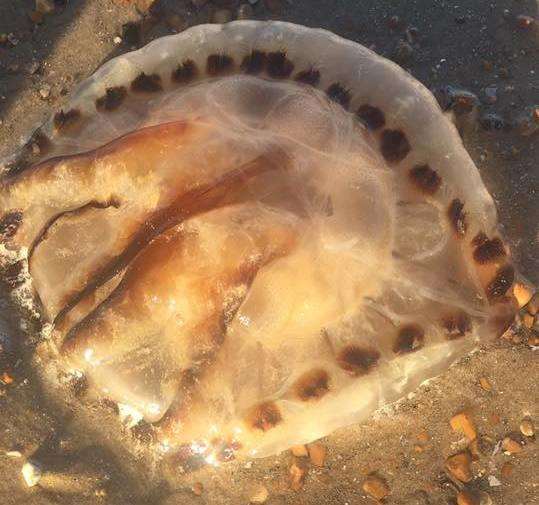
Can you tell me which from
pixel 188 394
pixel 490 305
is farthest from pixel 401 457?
pixel 188 394

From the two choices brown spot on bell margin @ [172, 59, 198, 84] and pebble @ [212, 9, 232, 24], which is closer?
brown spot on bell margin @ [172, 59, 198, 84]

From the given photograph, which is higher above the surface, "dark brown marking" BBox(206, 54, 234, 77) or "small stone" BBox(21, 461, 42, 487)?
"dark brown marking" BBox(206, 54, 234, 77)

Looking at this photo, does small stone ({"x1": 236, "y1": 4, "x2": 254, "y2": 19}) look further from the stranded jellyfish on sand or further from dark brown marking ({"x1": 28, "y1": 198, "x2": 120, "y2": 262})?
dark brown marking ({"x1": 28, "y1": 198, "x2": 120, "y2": 262})

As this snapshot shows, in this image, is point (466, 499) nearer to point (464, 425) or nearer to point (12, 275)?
point (464, 425)

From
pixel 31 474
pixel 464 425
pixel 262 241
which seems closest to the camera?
pixel 262 241

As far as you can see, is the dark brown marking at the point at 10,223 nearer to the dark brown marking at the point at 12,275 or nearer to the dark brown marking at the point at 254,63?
the dark brown marking at the point at 12,275

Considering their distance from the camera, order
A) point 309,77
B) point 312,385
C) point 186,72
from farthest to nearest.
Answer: point 186,72 < point 309,77 < point 312,385

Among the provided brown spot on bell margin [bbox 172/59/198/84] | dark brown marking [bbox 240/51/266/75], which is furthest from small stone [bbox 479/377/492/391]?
brown spot on bell margin [bbox 172/59/198/84]

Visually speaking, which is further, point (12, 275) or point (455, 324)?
point (12, 275)

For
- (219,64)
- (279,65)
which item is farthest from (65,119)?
(279,65)
